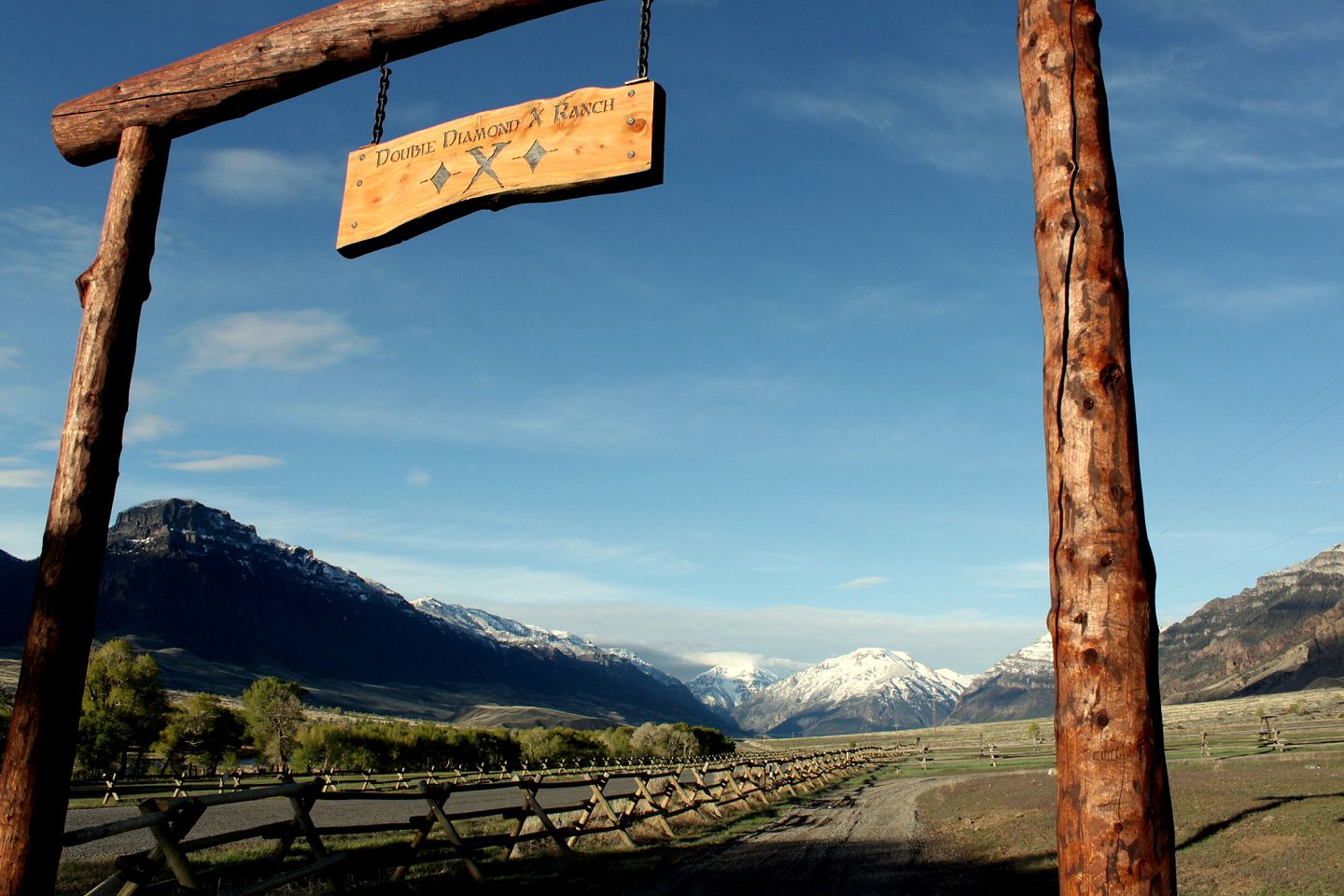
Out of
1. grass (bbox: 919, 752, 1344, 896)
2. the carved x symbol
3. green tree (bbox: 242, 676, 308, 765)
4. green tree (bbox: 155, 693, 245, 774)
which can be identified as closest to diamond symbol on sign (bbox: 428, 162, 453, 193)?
the carved x symbol

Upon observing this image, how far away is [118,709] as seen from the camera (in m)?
54.8

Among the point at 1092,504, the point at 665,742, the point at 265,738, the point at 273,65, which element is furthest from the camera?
the point at 665,742

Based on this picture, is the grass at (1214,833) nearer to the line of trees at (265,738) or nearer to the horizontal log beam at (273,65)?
the horizontal log beam at (273,65)

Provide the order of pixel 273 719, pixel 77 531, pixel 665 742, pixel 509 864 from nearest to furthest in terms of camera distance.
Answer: pixel 77 531 → pixel 509 864 → pixel 273 719 → pixel 665 742

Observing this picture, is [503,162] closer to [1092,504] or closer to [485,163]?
[485,163]

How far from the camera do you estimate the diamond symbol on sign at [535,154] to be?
540 cm

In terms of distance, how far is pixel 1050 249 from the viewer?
14.8ft

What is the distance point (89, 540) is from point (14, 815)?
5.22ft

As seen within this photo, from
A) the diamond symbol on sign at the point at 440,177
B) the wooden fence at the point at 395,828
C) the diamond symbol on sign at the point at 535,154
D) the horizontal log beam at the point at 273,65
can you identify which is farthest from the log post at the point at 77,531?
the diamond symbol on sign at the point at 535,154

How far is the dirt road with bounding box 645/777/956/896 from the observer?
1155cm

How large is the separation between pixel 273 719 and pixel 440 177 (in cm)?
7045

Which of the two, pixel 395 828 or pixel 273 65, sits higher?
pixel 273 65

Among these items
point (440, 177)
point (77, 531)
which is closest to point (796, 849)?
point (77, 531)

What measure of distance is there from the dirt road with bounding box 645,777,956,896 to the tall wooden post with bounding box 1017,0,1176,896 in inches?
318
